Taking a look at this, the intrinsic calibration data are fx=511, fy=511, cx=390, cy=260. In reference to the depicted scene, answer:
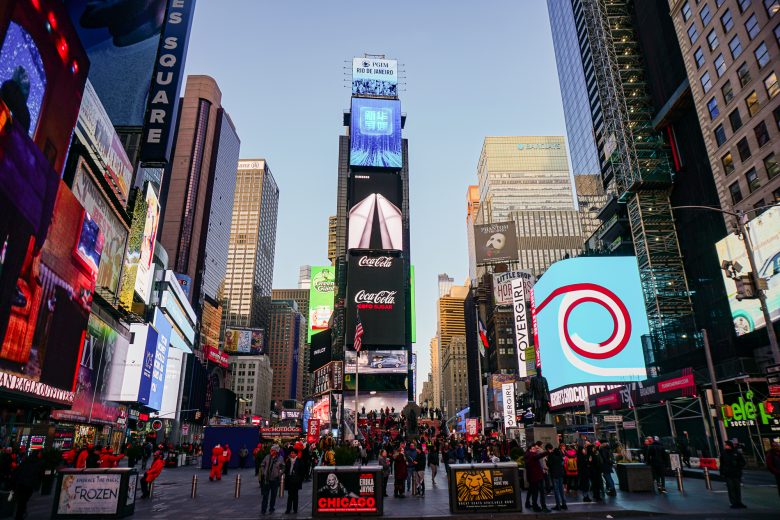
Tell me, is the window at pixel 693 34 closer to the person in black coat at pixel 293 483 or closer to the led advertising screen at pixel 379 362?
the person in black coat at pixel 293 483

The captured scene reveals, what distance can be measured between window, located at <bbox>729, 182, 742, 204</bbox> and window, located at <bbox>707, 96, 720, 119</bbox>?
Answer: 674 cm

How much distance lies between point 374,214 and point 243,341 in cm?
11445

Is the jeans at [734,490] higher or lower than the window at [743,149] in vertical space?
lower

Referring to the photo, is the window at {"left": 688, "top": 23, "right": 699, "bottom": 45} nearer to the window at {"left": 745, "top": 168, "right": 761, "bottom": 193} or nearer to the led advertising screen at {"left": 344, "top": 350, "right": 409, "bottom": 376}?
the window at {"left": 745, "top": 168, "right": 761, "bottom": 193}

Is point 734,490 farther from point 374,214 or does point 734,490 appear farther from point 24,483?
point 374,214

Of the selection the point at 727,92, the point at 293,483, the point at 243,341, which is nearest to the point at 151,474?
the point at 293,483

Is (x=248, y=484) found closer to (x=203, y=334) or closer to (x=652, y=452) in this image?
(x=652, y=452)

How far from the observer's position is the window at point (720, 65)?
136 ft

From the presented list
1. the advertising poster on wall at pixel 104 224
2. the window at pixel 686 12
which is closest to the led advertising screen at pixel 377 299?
the advertising poster on wall at pixel 104 224

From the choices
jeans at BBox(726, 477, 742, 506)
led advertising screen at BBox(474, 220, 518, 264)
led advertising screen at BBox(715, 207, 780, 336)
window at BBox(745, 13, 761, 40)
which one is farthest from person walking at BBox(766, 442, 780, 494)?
led advertising screen at BBox(474, 220, 518, 264)

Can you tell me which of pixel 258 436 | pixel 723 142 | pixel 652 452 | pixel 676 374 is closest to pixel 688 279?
pixel 723 142

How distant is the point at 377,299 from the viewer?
84125 mm

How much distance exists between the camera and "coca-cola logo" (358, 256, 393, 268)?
84.6 meters

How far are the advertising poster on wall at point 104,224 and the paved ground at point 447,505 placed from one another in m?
28.7
